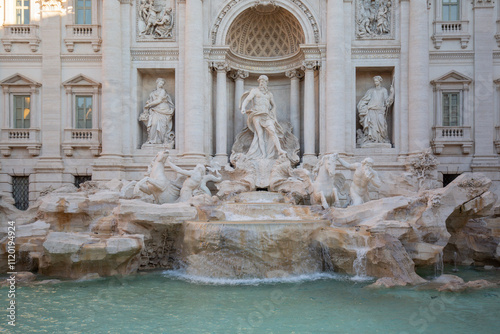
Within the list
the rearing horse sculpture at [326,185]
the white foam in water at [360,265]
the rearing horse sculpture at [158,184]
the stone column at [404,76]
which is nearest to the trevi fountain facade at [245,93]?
the stone column at [404,76]

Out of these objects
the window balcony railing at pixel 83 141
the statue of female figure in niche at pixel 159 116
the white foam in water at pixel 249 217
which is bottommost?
the white foam in water at pixel 249 217

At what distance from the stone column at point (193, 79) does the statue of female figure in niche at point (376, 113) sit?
658 centimetres

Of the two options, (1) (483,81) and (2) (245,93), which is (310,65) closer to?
(2) (245,93)

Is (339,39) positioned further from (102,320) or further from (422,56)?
(102,320)

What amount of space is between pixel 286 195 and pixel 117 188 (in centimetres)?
609

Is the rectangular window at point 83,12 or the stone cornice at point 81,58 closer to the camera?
the stone cornice at point 81,58

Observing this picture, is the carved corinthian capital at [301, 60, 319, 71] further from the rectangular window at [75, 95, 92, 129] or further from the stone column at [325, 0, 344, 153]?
the rectangular window at [75, 95, 92, 129]

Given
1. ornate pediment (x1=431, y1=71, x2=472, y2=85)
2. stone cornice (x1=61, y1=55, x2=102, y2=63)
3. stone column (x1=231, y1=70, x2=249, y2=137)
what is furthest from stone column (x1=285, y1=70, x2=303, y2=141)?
stone cornice (x1=61, y1=55, x2=102, y2=63)

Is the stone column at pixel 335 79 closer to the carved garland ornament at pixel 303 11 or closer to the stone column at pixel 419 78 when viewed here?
the carved garland ornament at pixel 303 11

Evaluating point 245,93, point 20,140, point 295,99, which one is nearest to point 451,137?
point 295,99

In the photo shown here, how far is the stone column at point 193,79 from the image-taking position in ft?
49.9

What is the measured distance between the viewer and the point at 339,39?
595 inches

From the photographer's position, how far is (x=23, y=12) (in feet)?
54.1

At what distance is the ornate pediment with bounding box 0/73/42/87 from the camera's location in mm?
16125
